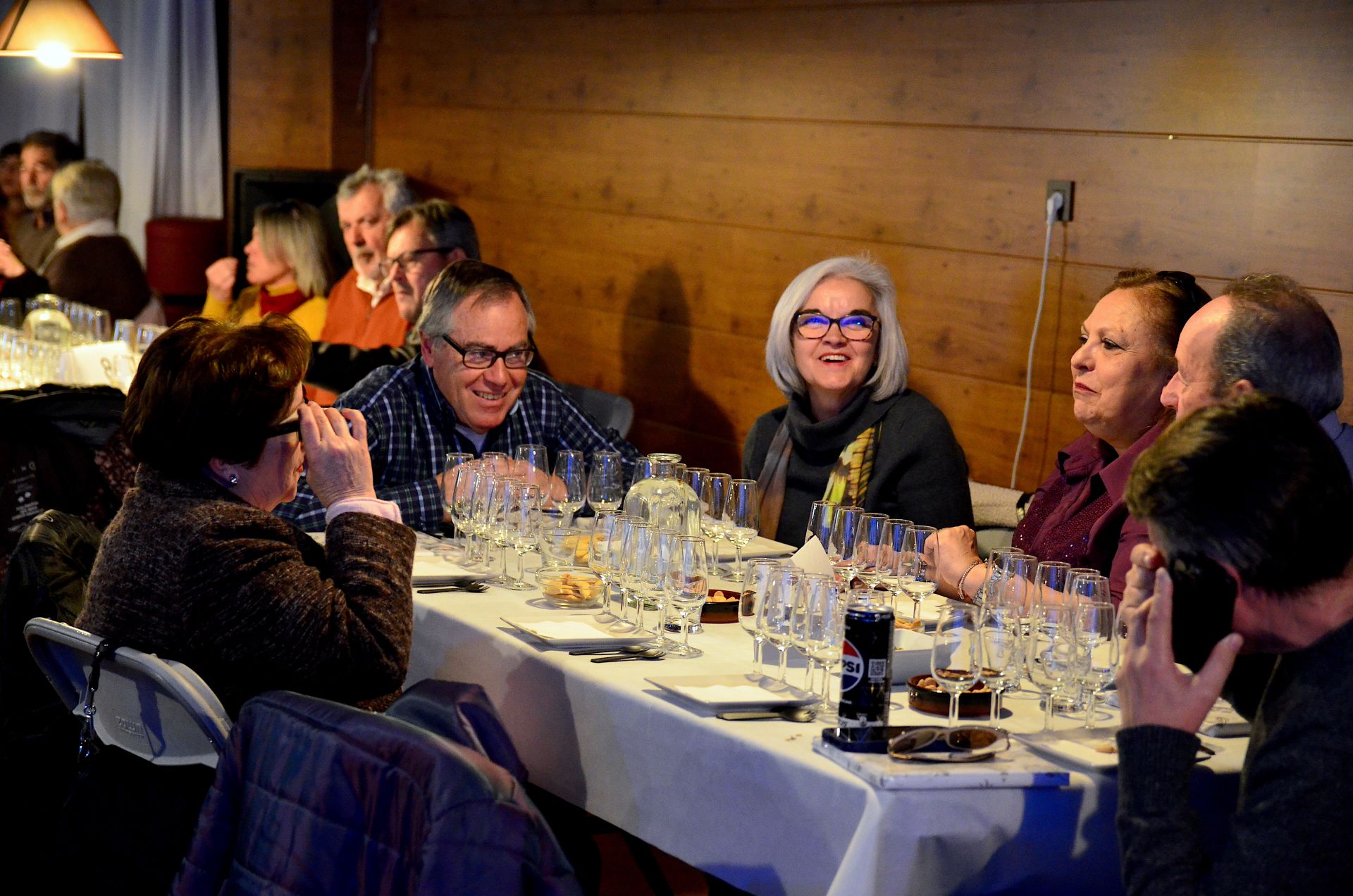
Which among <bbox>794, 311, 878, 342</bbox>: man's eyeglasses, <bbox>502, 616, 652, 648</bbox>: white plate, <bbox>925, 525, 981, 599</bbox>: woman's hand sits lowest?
<bbox>502, 616, 652, 648</bbox>: white plate

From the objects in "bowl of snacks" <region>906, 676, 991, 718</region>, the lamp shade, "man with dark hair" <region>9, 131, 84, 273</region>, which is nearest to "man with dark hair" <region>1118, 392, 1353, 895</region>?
Answer: "bowl of snacks" <region>906, 676, 991, 718</region>

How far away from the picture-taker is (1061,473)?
3.31m

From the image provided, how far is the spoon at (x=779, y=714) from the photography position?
2.07 metres

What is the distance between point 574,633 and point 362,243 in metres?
4.01

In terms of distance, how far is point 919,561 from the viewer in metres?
2.56

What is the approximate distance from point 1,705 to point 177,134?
20.1 feet

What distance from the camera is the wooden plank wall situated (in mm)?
3676

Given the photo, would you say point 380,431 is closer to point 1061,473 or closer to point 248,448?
point 248,448

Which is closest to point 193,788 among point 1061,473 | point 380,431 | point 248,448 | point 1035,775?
point 248,448

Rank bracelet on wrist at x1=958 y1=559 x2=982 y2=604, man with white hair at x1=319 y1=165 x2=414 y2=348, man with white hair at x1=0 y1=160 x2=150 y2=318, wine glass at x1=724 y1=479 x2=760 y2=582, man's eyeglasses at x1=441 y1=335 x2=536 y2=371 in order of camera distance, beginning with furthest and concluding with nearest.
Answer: man with white hair at x1=0 y1=160 x2=150 y2=318, man with white hair at x1=319 y1=165 x2=414 y2=348, man's eyeglasses at x1=441 y1=335 x2=536 y2=371, wine glass at x1=724 y1=479 x2=760 y2=582, bracelet on wrist at x1=958 y1=559 x2=982 y2=604

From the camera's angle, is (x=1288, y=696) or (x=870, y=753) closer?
(x=1288, y=696)

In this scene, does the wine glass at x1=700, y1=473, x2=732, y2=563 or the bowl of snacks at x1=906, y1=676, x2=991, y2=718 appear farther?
the wine glass at x1=700, y1=473, x2=732, y2=563

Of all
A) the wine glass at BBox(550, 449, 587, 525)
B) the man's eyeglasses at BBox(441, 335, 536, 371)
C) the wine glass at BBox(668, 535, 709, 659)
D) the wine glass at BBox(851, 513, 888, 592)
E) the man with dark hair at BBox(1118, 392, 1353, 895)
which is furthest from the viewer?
the man's eyeglasses at BBox(441, 335, 536, 371)

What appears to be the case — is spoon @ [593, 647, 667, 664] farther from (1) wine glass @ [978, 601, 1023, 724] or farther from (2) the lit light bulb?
(2) the lit light bulb
